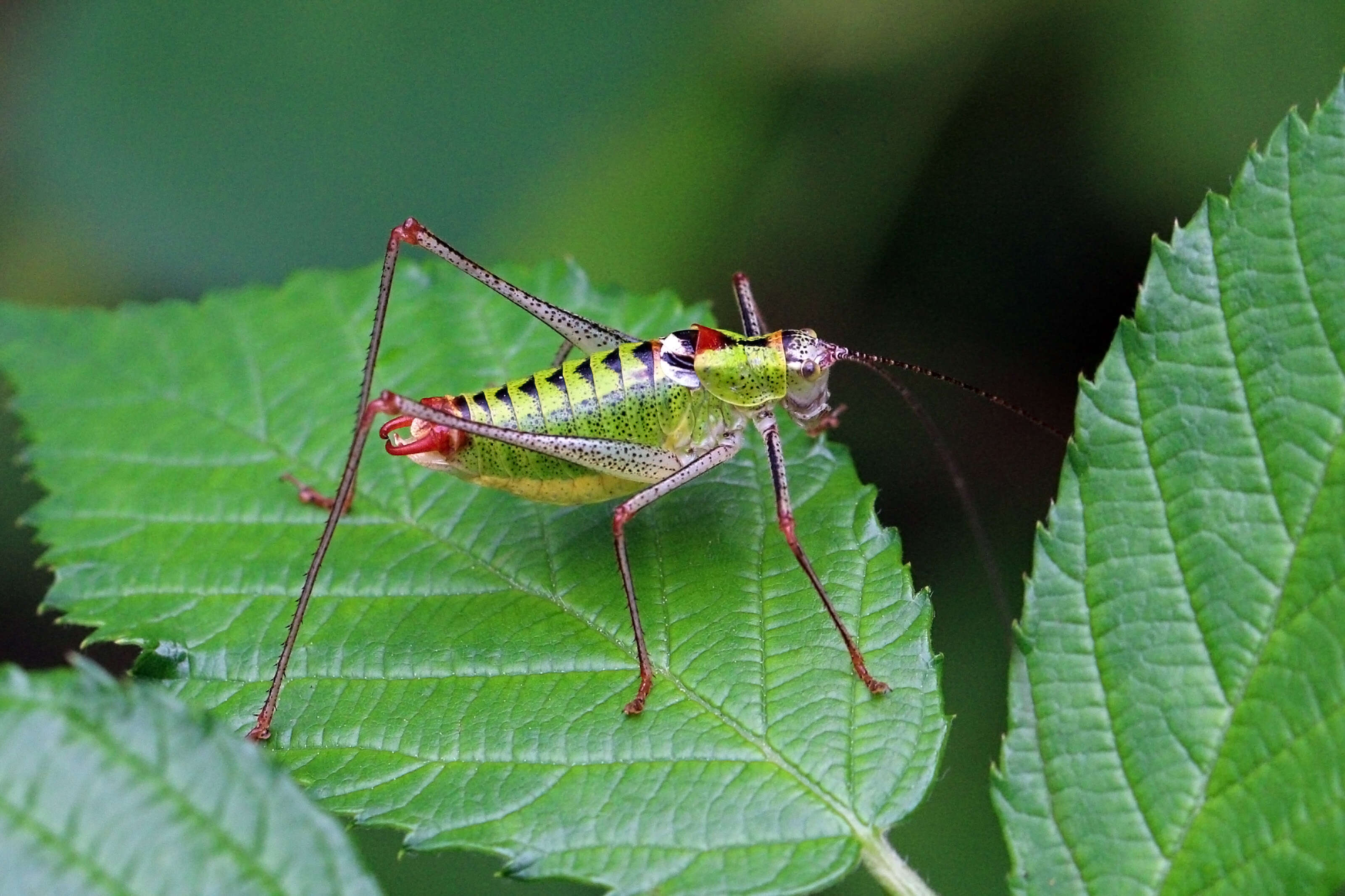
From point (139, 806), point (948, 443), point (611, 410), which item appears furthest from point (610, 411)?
point (948, 443)

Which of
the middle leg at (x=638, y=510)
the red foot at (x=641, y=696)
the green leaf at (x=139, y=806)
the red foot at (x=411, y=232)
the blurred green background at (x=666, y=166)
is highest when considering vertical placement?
the blurred green background at (x=666, y=166)

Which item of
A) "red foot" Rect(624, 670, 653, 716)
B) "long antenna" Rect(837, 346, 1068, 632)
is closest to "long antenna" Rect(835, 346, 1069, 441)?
"long antenna" Rect(837, 346, 1068, 632)

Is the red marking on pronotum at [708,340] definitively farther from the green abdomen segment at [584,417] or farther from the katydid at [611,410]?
the green abdomen segment at [584,417]

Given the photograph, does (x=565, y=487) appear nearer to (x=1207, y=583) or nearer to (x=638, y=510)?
(x=638, y=510)

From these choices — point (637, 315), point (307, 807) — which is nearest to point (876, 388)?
point (637, 315)

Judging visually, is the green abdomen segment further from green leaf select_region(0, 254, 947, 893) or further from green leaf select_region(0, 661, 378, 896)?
green leaf select_region(0, 661, 378, 896)

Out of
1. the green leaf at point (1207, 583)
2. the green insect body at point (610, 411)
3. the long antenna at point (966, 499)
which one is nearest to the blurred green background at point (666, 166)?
the long antenna at point (966, 499)
